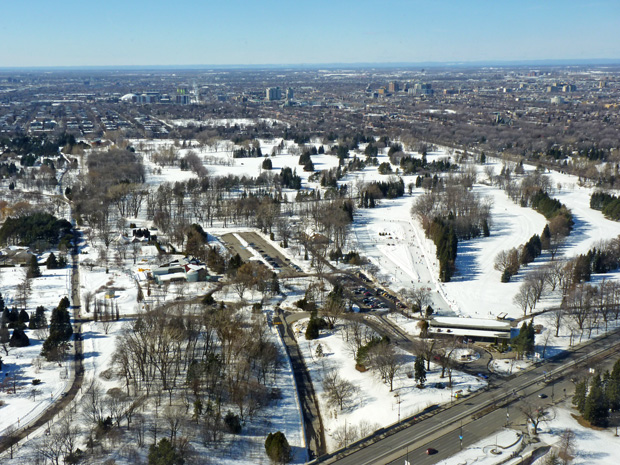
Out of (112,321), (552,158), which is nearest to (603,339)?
(112,321)

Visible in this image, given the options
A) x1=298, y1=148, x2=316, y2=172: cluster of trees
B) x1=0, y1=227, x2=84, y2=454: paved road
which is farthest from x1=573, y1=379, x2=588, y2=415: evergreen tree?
x1=298, y1=148, x2=316, y2=172: cluster of trees

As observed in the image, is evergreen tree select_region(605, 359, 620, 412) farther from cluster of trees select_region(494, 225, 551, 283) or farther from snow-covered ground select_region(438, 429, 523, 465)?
cluster of trees select_region(494, 225, 551, 283)

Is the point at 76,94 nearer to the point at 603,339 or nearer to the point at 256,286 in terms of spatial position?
the point at 256,286

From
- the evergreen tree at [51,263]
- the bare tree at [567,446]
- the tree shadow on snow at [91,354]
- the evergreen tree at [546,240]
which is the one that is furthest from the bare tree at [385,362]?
the evergreen tree at [51,263]

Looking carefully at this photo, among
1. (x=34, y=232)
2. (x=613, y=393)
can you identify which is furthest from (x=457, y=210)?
(x=34, y=232)

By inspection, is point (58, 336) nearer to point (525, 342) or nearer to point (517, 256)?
point (525, 342)

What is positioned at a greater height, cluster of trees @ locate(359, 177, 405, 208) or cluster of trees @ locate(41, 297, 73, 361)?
cluster of trees @ locate(359, 177, 405, 208)
